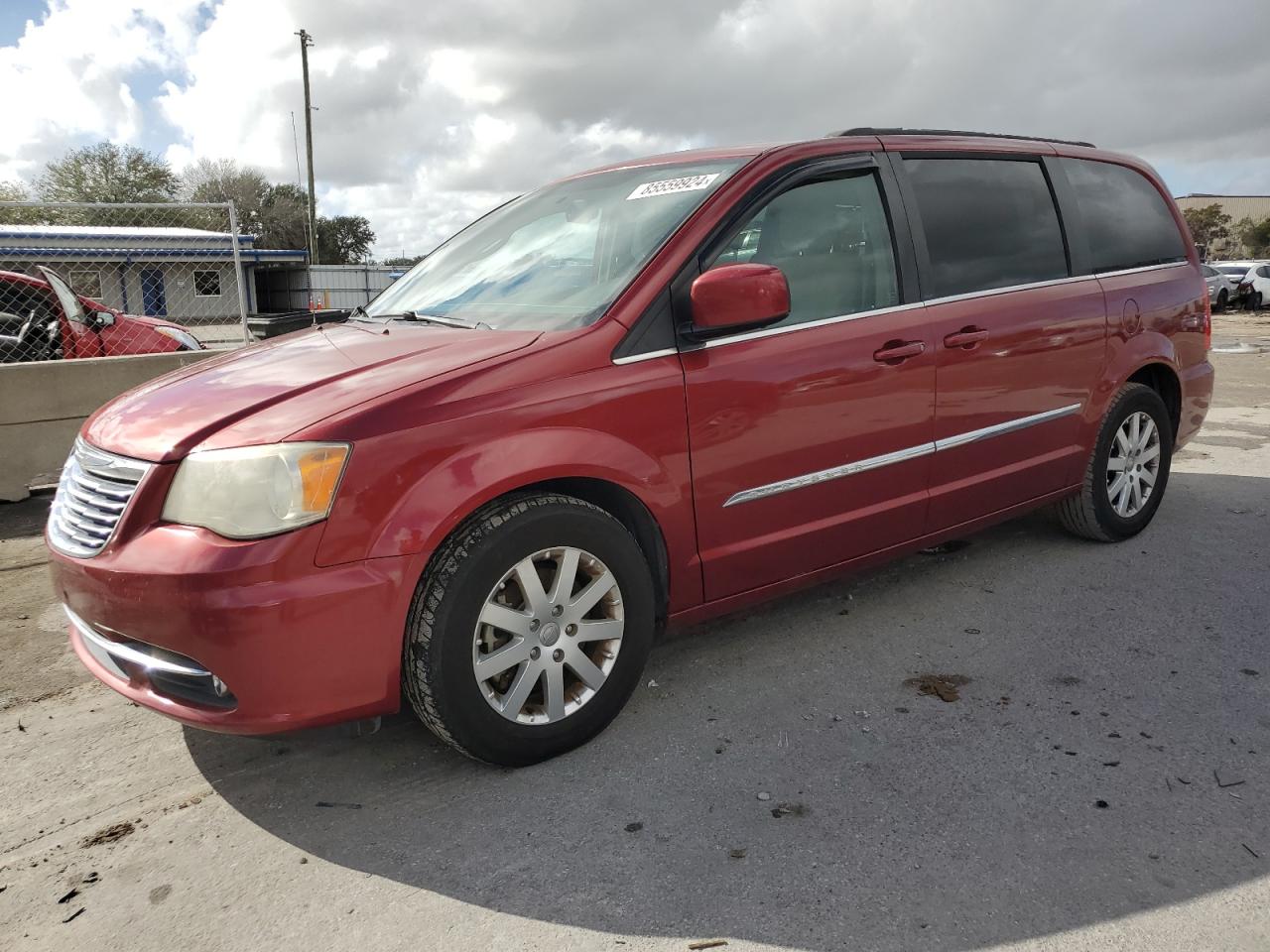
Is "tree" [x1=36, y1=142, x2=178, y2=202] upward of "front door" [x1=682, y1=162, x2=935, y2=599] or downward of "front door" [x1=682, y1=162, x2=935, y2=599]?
upward

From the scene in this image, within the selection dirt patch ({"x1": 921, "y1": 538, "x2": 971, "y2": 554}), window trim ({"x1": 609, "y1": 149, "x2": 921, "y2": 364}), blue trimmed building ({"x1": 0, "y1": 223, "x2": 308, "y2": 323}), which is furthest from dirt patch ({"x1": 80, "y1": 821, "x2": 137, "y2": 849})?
blue trimmed building ({"x1": 0, "y1": 223, "x2": 308, "y2": 323})

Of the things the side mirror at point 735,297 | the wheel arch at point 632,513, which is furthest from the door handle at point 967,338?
the wheel arch at point 632,513

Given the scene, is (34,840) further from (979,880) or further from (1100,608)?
(1100,608)

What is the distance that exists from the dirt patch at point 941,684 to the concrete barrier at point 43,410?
576 centimetres

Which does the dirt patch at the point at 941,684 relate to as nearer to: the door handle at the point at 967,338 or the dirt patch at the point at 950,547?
the door handle at the point at 967,338

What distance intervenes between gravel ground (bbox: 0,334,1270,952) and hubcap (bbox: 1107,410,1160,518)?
88 cm

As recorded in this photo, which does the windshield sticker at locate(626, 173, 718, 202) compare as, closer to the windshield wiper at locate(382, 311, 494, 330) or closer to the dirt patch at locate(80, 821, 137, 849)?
the windshield wiper at locate(382, 311, 494, 330)

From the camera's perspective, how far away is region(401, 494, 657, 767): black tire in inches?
103

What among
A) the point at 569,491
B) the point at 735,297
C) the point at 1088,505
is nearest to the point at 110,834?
the point at 569,491

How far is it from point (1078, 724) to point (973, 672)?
46cm

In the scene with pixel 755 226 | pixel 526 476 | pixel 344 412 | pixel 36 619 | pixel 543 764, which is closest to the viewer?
pixel 344 412

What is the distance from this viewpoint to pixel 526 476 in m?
2.72

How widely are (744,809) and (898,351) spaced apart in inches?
70.3

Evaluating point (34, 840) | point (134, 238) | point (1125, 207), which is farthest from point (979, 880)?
point (134, 238)
